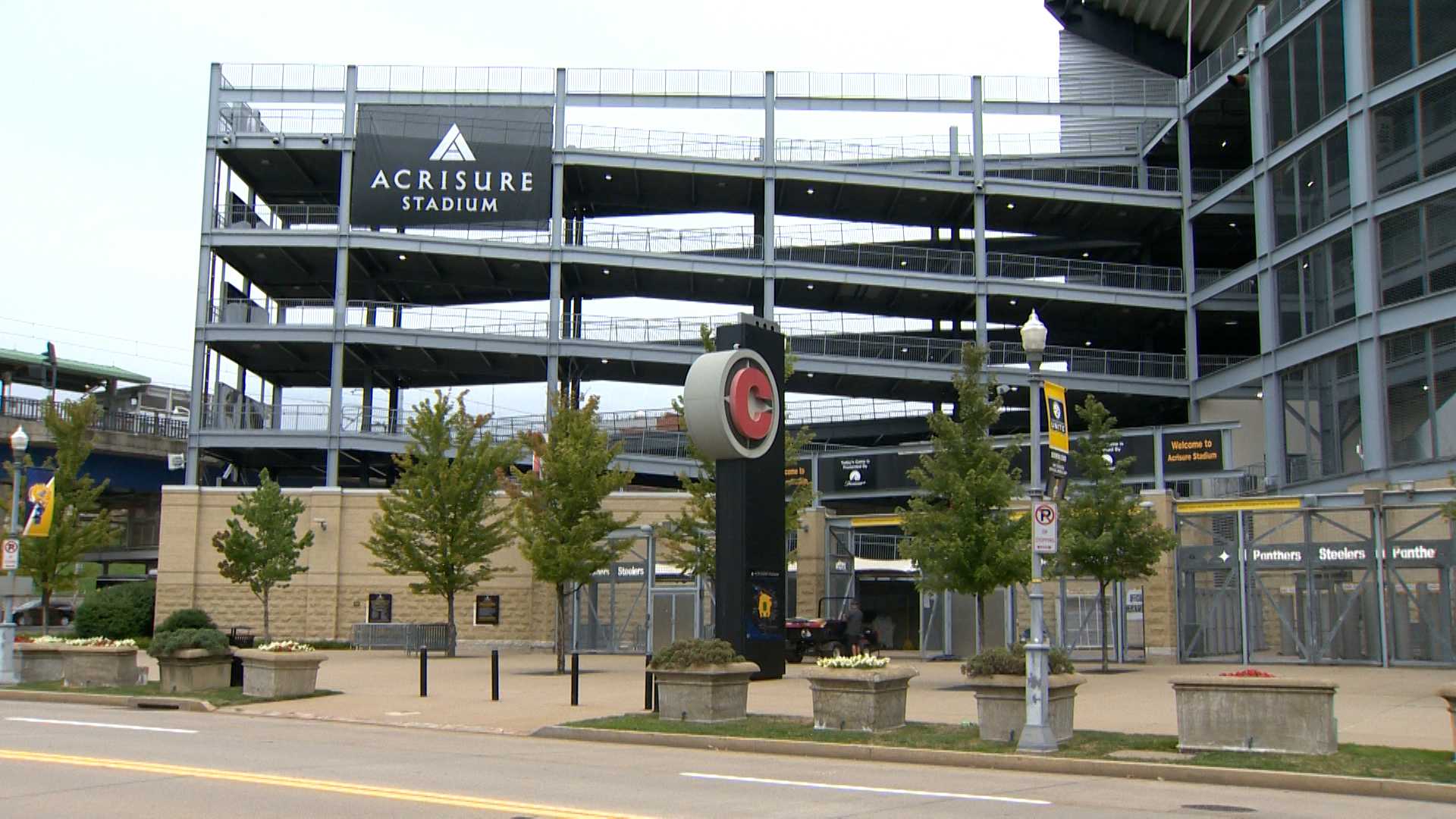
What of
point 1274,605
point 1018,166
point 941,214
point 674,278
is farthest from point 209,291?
point 1274,605

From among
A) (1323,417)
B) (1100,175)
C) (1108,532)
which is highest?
(1100,175)

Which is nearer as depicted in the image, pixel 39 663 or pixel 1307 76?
pixel 39 663

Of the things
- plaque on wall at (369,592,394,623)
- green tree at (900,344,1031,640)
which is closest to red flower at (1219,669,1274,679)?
green tree at (900,344,1031,640)

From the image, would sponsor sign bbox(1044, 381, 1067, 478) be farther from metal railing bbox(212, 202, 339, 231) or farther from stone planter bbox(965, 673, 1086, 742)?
metal railing bbox(212, 202, 339, 231)

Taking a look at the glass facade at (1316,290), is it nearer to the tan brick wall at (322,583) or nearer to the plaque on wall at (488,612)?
the tan brick wall at (322,583)

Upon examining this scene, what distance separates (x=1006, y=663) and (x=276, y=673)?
1376 centimetres

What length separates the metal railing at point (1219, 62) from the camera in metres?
48.4

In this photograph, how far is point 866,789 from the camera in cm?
1234

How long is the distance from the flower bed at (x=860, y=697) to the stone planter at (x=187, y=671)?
12.7m

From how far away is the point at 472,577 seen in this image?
120ft

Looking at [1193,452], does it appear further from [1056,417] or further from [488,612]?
[1056,417]

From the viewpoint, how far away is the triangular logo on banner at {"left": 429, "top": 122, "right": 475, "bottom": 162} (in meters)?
49.6

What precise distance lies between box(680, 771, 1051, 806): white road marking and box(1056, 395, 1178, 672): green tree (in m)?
17.4

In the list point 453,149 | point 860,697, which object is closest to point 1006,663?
point 860,697
